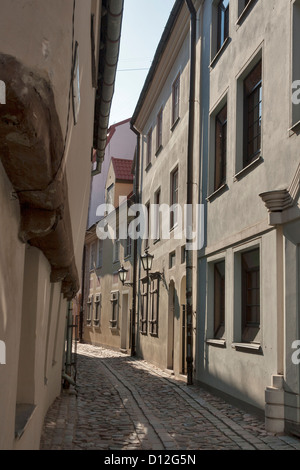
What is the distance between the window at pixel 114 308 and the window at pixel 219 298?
13.2 m

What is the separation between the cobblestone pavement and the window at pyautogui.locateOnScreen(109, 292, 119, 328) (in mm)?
11841

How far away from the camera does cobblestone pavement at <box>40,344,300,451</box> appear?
643 cm

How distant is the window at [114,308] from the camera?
24344 millimetres

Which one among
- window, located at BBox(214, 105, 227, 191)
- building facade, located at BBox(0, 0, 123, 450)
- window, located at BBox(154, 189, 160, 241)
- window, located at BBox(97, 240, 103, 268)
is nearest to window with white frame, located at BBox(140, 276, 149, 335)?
window, located at BBox(154, 189, 160, 241)

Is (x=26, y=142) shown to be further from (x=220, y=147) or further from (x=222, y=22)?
(x=222, y=22)

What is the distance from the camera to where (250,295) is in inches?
371

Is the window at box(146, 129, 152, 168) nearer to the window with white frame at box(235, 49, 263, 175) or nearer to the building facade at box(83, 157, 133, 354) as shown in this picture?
the building facade at box(83, 157, 133, 354)

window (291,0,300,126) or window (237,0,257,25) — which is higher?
window (237,0,257,25)

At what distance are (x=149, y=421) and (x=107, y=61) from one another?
600 centimetres

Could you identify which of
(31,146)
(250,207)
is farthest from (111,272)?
(31,146)

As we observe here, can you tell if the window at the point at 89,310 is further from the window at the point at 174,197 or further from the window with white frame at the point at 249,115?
the window with white frame at the point at 249,115

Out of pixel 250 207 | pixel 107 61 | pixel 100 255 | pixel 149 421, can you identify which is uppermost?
pixel 107 61

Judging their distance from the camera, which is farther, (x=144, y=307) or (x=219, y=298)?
(x=144, y=307)
